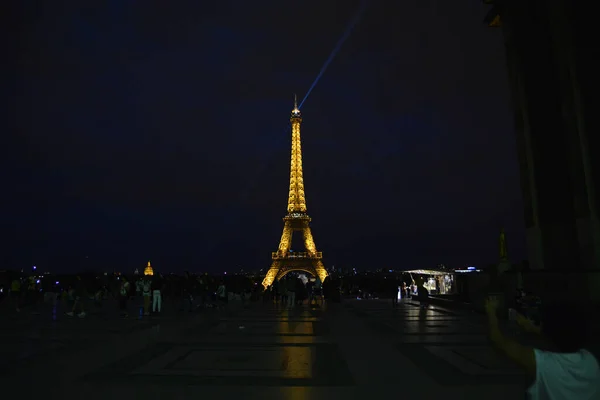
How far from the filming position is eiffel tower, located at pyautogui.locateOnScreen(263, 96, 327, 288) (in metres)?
85.3

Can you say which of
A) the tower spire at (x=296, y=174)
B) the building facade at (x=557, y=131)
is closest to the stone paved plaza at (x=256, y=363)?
the building facade at (x=557, y=131)

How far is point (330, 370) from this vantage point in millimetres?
8656

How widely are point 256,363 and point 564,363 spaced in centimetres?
716

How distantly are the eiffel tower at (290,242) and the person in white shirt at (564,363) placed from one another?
262ft

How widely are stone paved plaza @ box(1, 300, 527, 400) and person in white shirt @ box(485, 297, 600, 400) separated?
401cm

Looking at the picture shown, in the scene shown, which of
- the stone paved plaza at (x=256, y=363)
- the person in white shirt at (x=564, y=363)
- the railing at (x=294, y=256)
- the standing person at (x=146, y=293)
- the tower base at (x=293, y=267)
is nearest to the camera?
the person in white shirt at (x=564, y=363)

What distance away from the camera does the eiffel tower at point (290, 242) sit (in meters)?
85.3

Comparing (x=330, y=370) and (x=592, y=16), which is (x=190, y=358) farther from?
(x=592, y=16)

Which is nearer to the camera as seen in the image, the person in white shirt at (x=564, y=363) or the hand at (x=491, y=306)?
the person in white shirt at (x=564, y=363)

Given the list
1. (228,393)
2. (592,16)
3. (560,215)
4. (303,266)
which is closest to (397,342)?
(228,393)

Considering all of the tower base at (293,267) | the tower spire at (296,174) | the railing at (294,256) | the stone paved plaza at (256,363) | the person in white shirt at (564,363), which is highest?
the tower spire at (296,174)

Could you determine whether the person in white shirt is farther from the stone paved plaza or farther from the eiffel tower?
the eiffel tower

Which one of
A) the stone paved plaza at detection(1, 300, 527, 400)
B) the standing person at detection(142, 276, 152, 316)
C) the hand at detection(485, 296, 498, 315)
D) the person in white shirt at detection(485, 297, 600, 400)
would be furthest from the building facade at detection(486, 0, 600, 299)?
the standing person at detection(142, 276, 152, 316)

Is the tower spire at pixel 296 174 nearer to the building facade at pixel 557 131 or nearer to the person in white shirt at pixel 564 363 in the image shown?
the building facade at pixel 557 131
